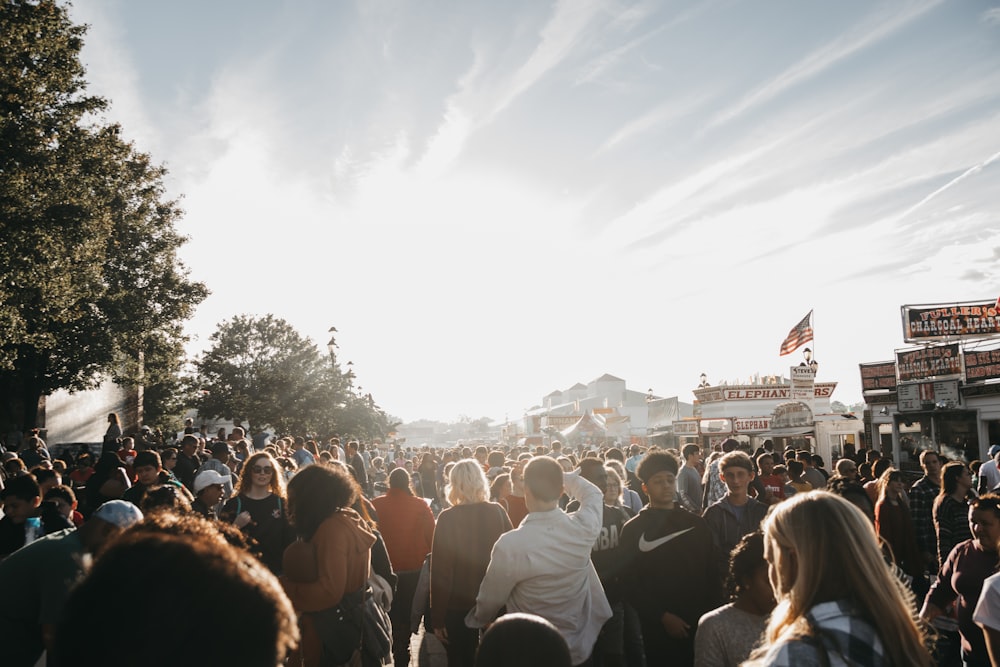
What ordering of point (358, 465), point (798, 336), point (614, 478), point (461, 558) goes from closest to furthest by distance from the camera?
point (461, 558) → point (614, 478) → point (358, 465) → point (798, 336)

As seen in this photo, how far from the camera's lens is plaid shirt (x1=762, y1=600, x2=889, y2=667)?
2.08 meters

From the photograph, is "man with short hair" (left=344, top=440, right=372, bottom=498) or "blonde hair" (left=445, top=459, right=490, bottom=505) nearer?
"blonde hair" (left=445, top=459, right=490, bottom=505)

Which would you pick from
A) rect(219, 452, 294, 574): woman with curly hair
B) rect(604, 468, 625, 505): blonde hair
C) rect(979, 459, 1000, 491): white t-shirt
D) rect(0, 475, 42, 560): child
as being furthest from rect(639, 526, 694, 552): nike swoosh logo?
rect(979, 459, 1000, 491): white t-shirt

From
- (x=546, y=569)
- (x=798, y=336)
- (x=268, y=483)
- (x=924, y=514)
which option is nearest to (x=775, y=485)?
(x=924, y=514)

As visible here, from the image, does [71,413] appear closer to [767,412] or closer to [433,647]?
[433,647]

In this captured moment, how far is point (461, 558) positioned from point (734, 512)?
102 inches

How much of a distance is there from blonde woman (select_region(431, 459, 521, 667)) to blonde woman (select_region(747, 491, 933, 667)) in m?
3.22

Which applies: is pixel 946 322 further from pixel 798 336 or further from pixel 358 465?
pixel 358 465

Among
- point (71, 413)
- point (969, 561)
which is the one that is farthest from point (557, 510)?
point (71, 413)

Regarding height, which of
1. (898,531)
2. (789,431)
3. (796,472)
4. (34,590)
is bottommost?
(789,431)

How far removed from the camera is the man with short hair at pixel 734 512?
6.11 metres

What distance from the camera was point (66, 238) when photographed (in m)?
20.4

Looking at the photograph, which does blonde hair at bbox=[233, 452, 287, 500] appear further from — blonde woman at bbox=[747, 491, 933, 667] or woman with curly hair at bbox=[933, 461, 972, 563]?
woman with curly hair at bbox=[933, 461, 972, 563]

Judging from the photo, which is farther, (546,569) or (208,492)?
(208,492)
